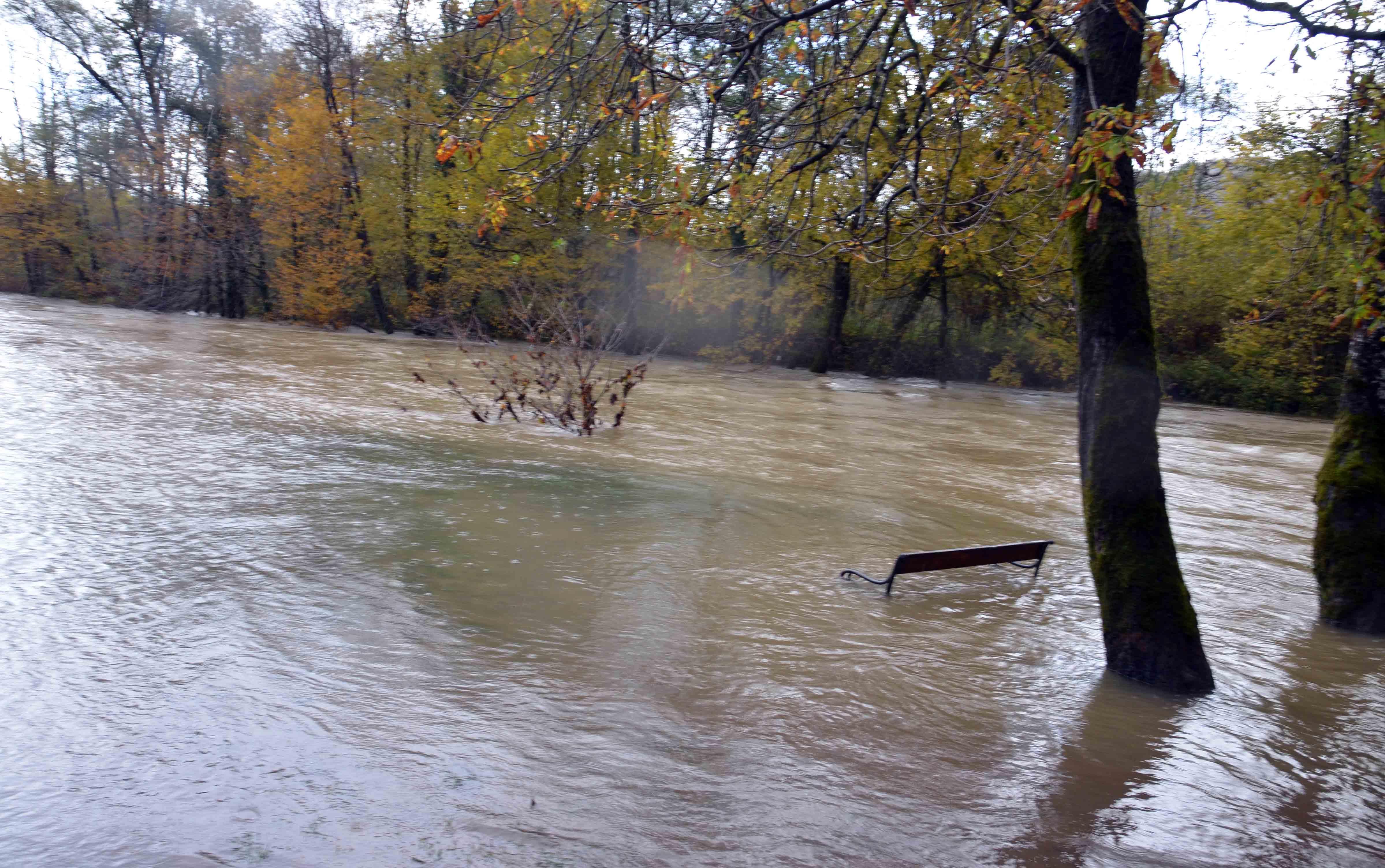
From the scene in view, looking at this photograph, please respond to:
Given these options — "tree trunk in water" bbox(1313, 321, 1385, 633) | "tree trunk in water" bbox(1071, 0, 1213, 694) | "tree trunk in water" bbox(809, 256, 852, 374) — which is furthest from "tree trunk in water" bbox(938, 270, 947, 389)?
"tree trunk in water" bbox(1071, 0, 1213, 694)

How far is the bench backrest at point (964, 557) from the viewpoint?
7680mm

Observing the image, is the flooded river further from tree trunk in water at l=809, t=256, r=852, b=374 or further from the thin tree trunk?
tree trunk in water at l=809, t=256, r=852, b=374

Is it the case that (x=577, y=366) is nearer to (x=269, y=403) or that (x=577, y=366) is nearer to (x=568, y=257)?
(x=269, y=403)

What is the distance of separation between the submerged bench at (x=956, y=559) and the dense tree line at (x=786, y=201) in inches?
67.6

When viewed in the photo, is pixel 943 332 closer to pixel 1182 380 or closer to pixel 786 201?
pixel 1182 380

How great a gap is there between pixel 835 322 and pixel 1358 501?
23923 mm

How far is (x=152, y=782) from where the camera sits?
434 cm

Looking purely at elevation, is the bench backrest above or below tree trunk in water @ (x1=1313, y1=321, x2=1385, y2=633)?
below

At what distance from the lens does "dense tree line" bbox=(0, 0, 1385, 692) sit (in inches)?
229

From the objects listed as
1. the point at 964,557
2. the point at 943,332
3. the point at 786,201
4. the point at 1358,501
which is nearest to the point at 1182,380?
the point at 943,332

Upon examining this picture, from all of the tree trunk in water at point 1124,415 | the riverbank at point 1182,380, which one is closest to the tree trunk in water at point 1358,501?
the tree trunk in water at point 1124,415

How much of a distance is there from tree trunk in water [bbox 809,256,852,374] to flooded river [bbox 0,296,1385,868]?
18.0 meters

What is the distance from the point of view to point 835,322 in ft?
102

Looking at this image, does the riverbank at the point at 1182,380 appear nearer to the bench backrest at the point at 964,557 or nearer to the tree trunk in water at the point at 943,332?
the tree trunk in water at the point at 943,332
